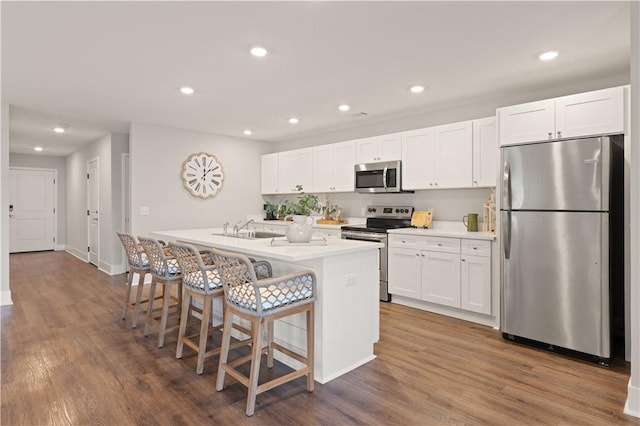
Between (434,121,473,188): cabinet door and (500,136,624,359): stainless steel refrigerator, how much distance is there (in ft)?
2.48

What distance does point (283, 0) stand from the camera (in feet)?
7.11

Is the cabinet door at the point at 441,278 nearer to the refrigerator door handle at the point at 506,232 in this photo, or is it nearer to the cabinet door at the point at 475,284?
the cabinet door at the point at 475,284

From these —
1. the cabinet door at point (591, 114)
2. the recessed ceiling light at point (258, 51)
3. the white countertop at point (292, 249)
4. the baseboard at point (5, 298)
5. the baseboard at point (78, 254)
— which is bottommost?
the baseboard at point (5, 298)

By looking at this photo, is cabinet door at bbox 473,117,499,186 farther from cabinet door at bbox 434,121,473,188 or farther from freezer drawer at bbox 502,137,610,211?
freezer drawer at bbox 502,137,610,211

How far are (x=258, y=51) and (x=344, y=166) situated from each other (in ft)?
8.89

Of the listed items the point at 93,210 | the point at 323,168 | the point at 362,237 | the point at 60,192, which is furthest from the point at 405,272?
the point at 60,192

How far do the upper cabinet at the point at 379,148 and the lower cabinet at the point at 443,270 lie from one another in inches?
43.9

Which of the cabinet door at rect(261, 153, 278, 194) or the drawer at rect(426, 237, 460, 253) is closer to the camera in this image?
the drawer at rect(426, 237, 460, 253)

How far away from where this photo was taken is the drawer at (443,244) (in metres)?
3.82

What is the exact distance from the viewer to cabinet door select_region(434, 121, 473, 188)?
4.03 meters

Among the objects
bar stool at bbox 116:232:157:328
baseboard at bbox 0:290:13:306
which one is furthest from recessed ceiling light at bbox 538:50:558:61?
baseboard at bbox 0:290:13:306

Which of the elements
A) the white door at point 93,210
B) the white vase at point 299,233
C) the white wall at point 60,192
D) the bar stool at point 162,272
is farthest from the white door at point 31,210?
the white vase at point 299,233

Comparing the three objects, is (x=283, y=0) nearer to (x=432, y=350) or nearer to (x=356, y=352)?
(x=356, y=352)

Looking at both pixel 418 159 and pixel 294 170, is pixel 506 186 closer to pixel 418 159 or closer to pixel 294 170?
pixel 418 159
